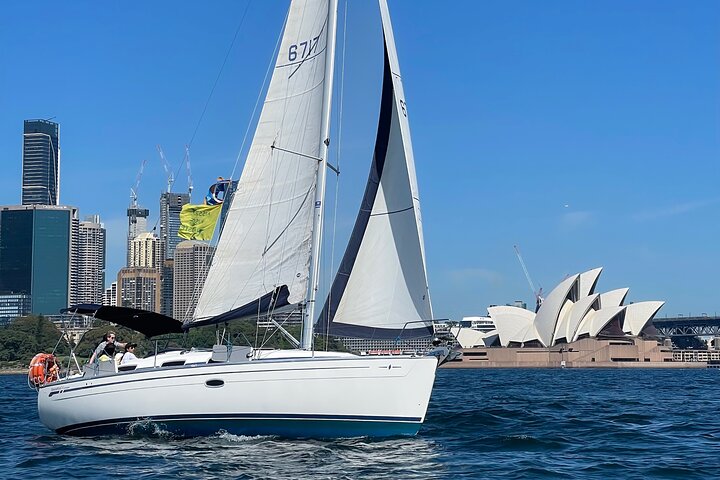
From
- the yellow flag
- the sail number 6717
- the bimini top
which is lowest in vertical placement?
the bimini top

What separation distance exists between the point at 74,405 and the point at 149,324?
2301 mm

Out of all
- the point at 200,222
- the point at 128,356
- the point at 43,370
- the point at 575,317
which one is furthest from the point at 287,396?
the point at 575,317

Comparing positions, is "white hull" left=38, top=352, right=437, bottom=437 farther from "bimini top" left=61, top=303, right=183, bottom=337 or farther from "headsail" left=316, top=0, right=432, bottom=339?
"bimini top" left=61, top=303, right=183, bottom=337

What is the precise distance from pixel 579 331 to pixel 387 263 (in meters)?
99.5

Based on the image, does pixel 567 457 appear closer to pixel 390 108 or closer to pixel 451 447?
pixel 451 447

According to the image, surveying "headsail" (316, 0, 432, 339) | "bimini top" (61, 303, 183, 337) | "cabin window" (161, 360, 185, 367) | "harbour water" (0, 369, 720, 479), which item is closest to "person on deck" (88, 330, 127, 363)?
"bimini top" (61, 303, 183, 337)

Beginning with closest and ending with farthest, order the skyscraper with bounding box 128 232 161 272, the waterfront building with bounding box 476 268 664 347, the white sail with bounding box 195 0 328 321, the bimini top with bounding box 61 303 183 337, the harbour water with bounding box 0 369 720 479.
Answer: the harbour water with bounding box 0 369 720 479 < the white sail with bounding box 195 0 328 321 < the bimini top with bounding box 61 303 183 337 < the waterfront building with bounding box 476 268 664 347 < the skyscraper with bounding box 128 232 161 272

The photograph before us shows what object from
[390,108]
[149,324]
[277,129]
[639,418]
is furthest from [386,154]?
[639,418]

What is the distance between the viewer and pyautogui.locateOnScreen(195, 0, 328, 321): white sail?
60.3 ft

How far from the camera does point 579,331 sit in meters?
114

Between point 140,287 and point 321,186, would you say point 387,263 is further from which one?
point 140,287

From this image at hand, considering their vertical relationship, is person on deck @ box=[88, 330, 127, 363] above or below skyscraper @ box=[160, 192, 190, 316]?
below

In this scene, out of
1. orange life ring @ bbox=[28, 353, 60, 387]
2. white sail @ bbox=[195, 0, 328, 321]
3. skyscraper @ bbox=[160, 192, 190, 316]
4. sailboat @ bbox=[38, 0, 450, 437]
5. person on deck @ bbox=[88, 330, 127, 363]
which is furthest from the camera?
skyscraper @ bbox=[160, 192, 190, 316]

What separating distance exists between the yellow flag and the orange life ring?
373 centimetres
